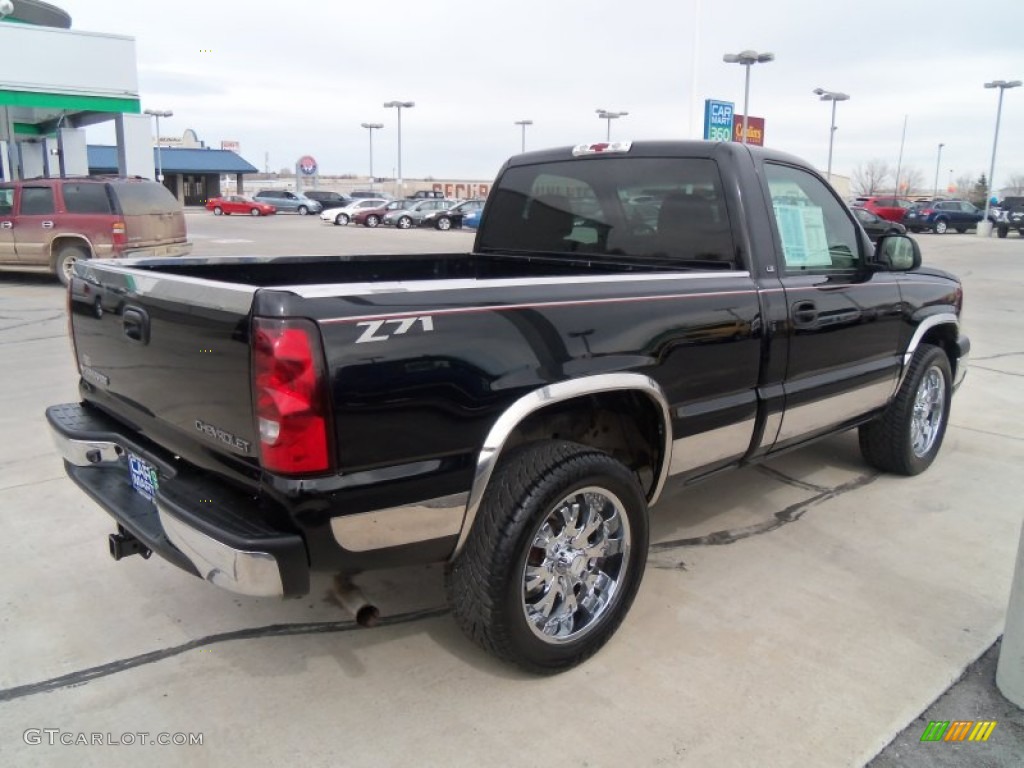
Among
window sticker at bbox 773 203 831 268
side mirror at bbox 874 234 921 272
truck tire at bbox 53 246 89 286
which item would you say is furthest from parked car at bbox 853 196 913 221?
window sticker at bbox 773 203 831 268

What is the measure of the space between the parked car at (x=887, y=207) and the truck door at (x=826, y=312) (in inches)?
1494

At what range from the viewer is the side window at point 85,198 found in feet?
42.8

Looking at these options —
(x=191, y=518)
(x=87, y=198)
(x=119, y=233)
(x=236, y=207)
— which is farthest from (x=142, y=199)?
(x=236, y=207)

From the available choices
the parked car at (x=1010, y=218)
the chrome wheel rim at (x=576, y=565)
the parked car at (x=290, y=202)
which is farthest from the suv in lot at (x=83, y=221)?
the parked car at (x=290, y=202)

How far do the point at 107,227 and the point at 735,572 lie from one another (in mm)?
12454

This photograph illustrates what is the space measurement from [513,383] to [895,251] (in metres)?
2.87

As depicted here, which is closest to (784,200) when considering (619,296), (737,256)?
(737,256)

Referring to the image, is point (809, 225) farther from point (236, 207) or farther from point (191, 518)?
point (236, 207)

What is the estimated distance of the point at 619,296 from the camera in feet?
9.74

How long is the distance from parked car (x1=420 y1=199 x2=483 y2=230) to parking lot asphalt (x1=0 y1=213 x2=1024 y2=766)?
115 feet

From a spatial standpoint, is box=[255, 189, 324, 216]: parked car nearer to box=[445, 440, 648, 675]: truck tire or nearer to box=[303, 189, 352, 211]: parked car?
box=[303, 189, 352, 211]: parked car

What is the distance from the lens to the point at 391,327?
2.32m

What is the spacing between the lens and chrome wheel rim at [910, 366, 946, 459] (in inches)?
197

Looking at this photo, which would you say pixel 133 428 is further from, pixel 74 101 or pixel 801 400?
pixel 74 101
